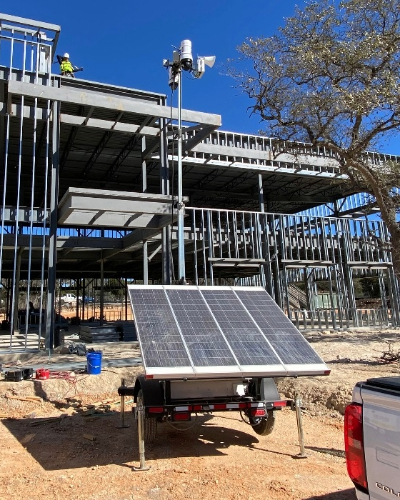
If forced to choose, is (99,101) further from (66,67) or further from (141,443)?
(141,443)

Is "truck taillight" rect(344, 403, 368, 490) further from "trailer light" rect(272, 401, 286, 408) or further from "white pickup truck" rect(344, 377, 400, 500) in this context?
"trailer light" rect(272, 401, 286, 408)

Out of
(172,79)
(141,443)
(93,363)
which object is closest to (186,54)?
(172,79)

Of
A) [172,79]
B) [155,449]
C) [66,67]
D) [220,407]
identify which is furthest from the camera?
[66,67]

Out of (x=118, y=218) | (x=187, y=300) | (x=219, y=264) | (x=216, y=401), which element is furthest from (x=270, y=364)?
(x=219, y=264)

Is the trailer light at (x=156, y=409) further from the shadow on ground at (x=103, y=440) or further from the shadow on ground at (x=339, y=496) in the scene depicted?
the shadow on ground at (x=339, y=496)

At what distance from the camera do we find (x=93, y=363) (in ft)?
33.5

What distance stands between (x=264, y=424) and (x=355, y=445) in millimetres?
4392

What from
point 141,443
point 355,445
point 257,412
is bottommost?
point 141,443

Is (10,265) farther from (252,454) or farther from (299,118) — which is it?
(252,454)

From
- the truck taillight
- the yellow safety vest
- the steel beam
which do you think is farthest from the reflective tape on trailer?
the yellow safety vest

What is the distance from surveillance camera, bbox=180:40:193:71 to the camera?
10875 millimetres

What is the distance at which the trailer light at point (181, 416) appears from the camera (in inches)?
227

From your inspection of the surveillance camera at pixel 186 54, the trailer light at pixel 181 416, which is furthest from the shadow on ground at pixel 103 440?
the surveillance camera at pixel 186 54

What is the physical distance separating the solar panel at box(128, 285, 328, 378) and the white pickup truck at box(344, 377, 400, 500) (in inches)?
110
